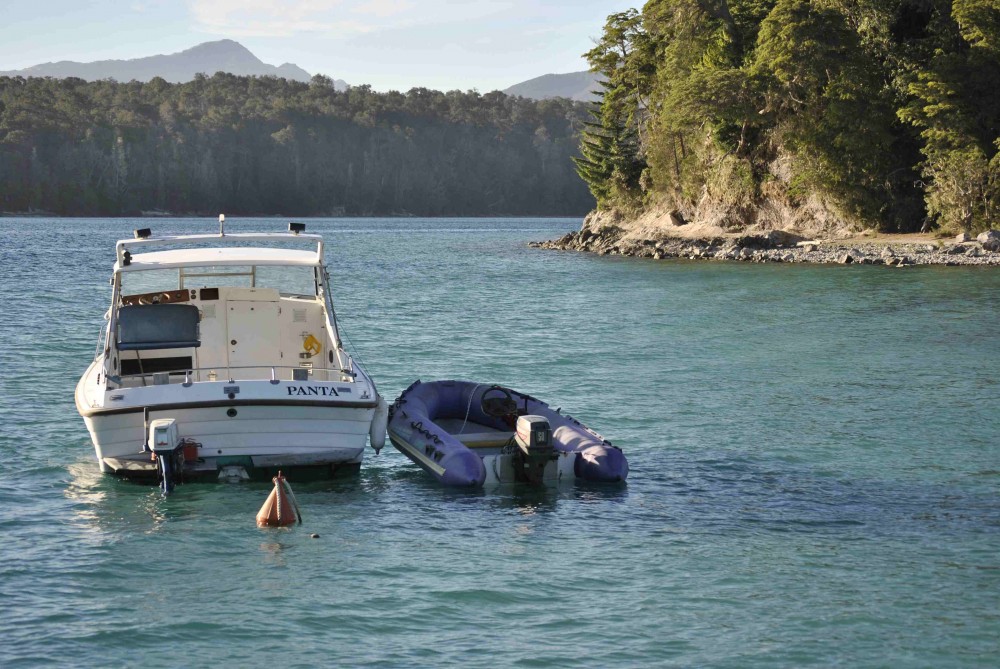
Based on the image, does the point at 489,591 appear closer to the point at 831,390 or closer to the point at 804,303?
the point at 831,390

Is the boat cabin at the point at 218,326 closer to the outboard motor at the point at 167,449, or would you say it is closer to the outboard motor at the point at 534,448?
the outboard motor at the point at 167,449

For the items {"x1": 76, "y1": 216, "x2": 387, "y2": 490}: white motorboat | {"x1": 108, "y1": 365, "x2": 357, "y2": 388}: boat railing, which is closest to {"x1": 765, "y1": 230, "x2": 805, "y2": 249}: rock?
{"x1": 76, "y1": 216, "x2": 387, "y2": 490}: white motorboat

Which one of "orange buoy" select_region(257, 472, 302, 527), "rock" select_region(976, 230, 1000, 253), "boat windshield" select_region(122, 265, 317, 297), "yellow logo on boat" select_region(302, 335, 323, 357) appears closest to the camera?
"orange buoy" select_region(257, 472, 302, 527)

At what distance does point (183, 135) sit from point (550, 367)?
Answer: 588 feet

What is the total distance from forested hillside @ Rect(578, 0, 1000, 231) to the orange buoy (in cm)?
4758

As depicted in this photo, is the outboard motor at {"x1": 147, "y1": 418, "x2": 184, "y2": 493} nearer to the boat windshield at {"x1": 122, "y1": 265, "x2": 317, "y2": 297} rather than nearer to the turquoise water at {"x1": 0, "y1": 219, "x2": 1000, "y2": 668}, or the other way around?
the turquoise water at {"x1": 0, "y1": 219, "x2": 1000, "y2": 668}

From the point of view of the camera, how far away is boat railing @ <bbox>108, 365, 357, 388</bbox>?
14.0 meters

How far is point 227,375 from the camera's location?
15.7m

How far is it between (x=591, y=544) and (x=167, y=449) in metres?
4.68

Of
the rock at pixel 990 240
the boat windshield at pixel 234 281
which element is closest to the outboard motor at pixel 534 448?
the boat windshield at pixel 234 281

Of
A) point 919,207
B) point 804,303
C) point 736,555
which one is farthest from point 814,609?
point 919,207

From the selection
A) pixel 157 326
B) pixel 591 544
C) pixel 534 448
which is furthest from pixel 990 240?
pixel 591 544

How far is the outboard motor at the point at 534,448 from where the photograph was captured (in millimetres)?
13711

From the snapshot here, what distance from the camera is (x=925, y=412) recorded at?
759 inches
